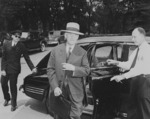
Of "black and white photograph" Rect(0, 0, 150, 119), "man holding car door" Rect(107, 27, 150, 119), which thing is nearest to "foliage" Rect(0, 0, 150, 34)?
"black and white photograph" Rect(0, 0, 150, 119)

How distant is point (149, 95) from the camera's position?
10.7 ft

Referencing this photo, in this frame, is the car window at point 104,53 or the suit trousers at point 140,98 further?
the car window at point 104,53

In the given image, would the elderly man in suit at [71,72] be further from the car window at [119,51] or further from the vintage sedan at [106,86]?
the car window at [119,51]

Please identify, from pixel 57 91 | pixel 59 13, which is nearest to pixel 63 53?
pixel 57 91

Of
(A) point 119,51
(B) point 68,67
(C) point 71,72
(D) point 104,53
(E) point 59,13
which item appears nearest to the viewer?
(B) point 68,67

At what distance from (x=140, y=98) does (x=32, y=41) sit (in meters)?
14.1

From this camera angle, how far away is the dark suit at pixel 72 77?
2.92 m

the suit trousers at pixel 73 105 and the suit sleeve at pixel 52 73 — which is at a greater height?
the suit sleeve at pixel 52 73

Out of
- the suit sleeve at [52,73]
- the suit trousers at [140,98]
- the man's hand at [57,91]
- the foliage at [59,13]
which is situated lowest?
the suit trousers at [140,98]

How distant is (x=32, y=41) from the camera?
54.4 ft

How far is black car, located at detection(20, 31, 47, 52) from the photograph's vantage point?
15.8 meters

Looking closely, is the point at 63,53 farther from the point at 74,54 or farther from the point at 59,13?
the point at 59,13

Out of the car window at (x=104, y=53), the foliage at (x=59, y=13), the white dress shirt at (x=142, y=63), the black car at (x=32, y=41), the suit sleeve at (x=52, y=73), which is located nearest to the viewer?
the suit sleeve at (x=52, y=73)

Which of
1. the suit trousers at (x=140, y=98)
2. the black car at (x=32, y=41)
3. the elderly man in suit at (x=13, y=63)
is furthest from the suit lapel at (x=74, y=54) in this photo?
the black car at (x=32, y=41)
